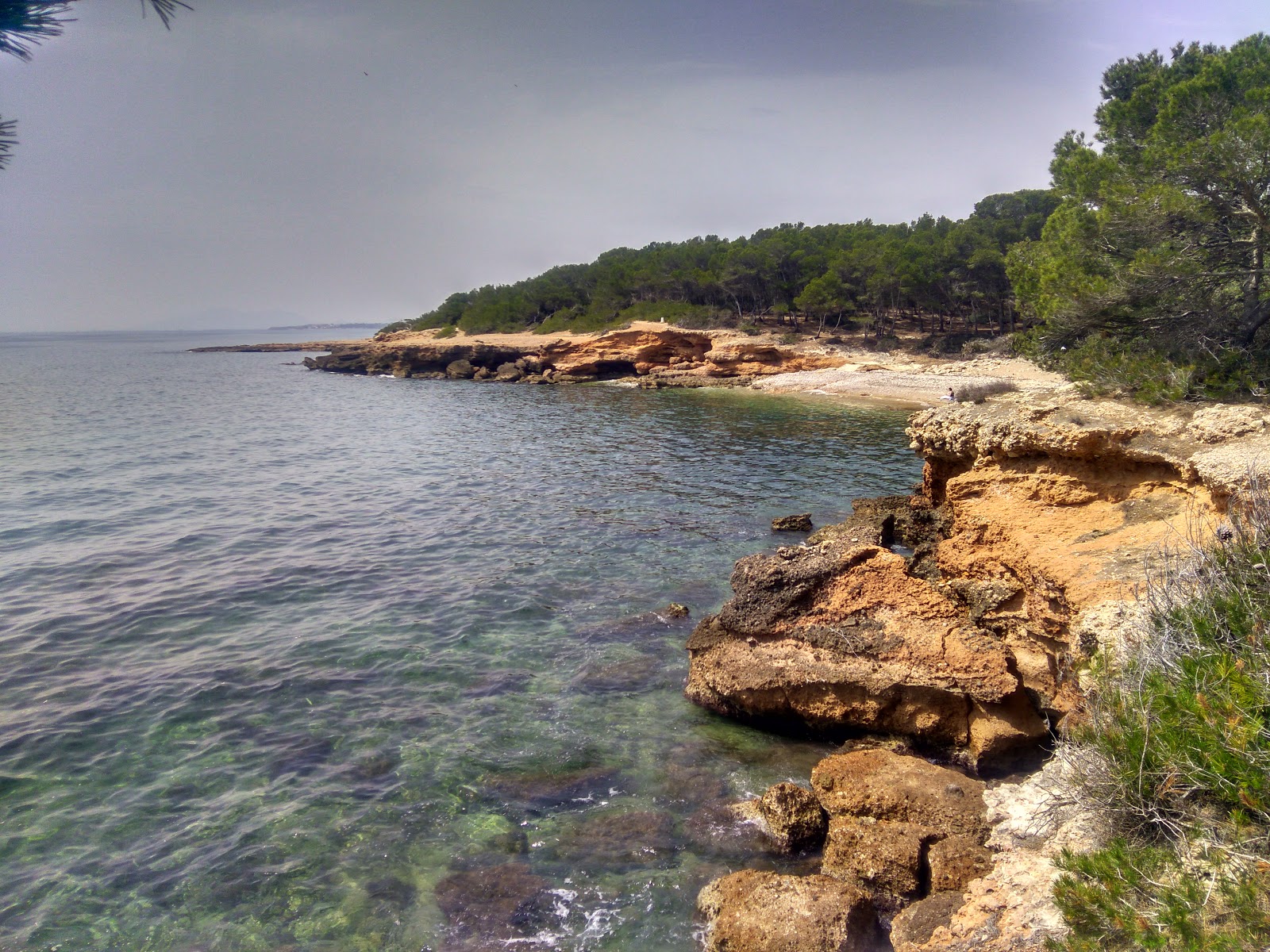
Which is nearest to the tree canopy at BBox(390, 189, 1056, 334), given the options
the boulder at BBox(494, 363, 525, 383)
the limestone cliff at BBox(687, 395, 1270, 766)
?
the boulder at BBox(494, 363, 525, 383)

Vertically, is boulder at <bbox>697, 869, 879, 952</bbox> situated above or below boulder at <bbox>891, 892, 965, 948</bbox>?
below

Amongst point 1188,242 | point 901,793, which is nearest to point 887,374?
point 1188,242

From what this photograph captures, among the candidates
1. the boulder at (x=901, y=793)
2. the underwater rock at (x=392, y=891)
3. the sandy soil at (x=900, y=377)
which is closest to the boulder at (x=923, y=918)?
the boulder at (x=901, y=793)

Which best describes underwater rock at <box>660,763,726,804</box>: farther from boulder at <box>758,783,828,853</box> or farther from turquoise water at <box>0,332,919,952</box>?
boulder at <box>758,783,828,853</box>

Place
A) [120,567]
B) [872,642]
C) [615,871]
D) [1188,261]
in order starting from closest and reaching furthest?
[615,871] < [872,642] < [1188,261] < [120,567]

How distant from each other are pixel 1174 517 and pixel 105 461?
26.3m

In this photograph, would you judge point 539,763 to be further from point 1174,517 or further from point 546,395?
point 546,395

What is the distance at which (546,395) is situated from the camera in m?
43.4

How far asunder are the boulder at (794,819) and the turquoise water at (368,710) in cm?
32

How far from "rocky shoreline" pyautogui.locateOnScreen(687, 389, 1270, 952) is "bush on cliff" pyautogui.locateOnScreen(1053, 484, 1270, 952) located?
1.43ft

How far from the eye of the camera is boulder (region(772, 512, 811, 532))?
47.7 feet

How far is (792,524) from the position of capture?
48.0 ft

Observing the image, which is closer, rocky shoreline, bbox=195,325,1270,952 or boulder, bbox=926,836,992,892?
rocky shoreline, bbox=195,325,1270,952

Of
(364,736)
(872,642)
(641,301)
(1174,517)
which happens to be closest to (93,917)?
(364,736)
